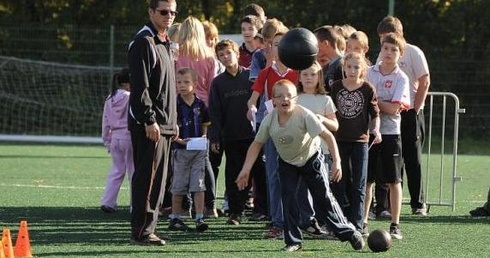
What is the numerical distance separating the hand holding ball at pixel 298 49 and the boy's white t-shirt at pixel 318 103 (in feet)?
0.78

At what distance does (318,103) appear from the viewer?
8828 mm

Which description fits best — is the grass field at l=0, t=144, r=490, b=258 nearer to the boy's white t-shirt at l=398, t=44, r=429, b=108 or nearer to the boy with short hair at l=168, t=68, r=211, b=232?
the boy with short hair at l=168, t=68, r=211, b=232

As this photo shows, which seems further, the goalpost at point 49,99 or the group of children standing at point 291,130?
Result: the goalpost at point 49,99

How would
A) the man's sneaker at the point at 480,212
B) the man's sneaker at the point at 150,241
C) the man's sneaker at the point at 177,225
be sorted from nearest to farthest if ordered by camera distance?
the man's sneaker at the point at 150,241 → the man's sneaker at the point at 177,225 → the man's sneaker at the point at 480,212

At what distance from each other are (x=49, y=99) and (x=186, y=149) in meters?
16.8

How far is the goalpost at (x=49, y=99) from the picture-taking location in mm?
26062

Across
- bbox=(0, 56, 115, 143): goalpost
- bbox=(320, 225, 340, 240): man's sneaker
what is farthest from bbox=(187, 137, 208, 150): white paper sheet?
bbox=(0, 56, 115, 143): goalpost

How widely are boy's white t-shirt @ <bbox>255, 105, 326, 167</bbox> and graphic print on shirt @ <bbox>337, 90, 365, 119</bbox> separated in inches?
26.0

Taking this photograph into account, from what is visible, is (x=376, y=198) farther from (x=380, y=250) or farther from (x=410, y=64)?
(x=380, y=250)

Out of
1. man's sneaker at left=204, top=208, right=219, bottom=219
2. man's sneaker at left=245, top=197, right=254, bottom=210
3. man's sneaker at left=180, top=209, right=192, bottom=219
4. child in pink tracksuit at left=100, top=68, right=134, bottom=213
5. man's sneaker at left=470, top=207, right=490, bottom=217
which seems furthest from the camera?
child in pink tracksuit at left=100, top=68, right=134, bottom=213

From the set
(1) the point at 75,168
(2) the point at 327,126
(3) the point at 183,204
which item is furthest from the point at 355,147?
(1) the point at 75,168

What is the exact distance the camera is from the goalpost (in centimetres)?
2606

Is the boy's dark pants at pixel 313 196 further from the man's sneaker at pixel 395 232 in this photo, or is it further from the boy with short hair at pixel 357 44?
the boy with short hair at pixel 357 44

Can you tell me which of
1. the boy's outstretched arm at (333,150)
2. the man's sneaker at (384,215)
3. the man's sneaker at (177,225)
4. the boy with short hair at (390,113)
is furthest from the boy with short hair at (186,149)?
the boy's outstretched arm at (333,150)
